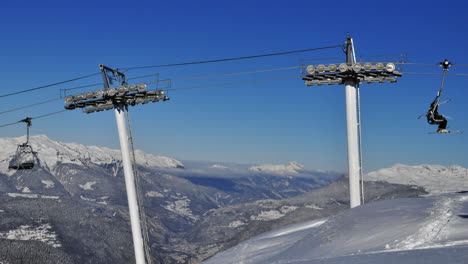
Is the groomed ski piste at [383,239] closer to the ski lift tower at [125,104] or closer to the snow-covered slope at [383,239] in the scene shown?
the snow-covered slope at [383,239]

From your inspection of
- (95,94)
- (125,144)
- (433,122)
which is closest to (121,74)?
(95,94)

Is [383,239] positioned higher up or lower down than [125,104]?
lower down

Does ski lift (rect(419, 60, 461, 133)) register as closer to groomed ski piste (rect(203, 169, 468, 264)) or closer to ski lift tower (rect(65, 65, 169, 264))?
groomed ski piste (rect(203, 169, 468, 264))

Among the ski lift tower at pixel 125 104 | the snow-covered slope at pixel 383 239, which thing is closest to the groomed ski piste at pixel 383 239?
the snow-covered slope at pixel 383 239

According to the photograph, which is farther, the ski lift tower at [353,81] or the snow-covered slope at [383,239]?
the ski lift tower at [353,81]

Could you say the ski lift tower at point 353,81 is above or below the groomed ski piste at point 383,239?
above

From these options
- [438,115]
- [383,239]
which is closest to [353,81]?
[438,115]

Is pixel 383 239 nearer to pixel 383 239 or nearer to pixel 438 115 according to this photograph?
pixel 383 239

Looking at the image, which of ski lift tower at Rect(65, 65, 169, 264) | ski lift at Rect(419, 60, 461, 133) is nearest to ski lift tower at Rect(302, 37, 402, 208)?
ski lift at Rect(419, 60, 461, 133)
